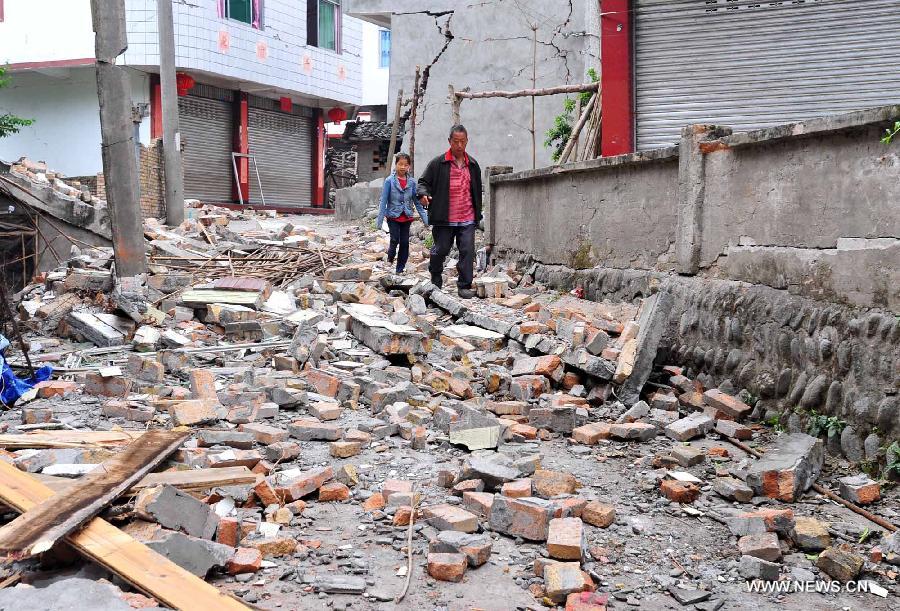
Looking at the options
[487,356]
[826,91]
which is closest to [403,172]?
[487,356]

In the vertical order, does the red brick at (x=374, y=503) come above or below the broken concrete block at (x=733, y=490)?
above

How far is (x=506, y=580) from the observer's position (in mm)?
3021

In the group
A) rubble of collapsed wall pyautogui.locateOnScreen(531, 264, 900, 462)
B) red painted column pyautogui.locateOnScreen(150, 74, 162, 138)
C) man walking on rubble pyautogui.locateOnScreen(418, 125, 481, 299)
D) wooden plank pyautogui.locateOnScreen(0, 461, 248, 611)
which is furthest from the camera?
red painted column pyautogui.locateOnScreen(150, 74, 162, 138)

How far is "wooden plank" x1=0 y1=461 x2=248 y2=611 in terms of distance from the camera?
2.51 metres

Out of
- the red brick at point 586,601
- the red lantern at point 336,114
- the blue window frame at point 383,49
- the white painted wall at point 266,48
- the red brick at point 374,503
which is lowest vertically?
the red brick at point 586,601

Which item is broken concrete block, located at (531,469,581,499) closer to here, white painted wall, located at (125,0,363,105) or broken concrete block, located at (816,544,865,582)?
broken concrete block, located at (816,544,865,582)

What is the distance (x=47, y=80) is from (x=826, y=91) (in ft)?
61.8

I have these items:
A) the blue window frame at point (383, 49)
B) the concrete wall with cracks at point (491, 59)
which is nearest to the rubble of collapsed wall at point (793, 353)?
the concrete wall with cracks at point (491, 59)

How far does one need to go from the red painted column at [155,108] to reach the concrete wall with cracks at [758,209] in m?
13.9

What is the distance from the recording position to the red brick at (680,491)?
3910mm

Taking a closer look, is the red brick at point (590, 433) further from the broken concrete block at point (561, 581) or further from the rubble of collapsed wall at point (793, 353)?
the broken concrete block at point (561, 581)

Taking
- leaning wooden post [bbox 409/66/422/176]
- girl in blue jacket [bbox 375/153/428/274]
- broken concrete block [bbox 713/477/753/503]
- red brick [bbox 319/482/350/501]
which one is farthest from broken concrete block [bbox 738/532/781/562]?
leaning wooden post [bbox 409/66/422/176]

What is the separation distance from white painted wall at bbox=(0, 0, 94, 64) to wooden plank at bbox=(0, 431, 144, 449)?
1707cm

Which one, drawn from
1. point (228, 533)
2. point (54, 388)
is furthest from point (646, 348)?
point (54, 388)
